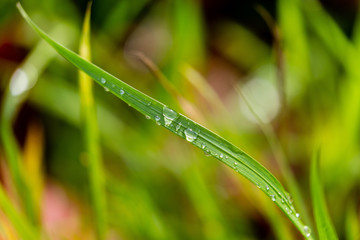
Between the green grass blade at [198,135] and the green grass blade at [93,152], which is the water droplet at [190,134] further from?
the green grass blade at [93,152]

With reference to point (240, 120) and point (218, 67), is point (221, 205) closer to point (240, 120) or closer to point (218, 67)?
point (240, 120)

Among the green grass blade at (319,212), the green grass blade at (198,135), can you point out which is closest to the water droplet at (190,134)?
the green grass blade at (198,135)

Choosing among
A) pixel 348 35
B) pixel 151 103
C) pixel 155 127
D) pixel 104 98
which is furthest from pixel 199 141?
pixel 348 35

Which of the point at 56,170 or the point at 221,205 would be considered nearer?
the point at 221,205

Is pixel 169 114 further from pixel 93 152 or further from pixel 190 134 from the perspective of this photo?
pixel 93 152

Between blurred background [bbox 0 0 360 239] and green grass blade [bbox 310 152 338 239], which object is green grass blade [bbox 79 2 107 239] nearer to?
blurred background [bbox 0 0 360 239]

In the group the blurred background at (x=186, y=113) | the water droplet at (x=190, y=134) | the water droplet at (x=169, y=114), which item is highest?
the blurred background at (x=186, y=113)
